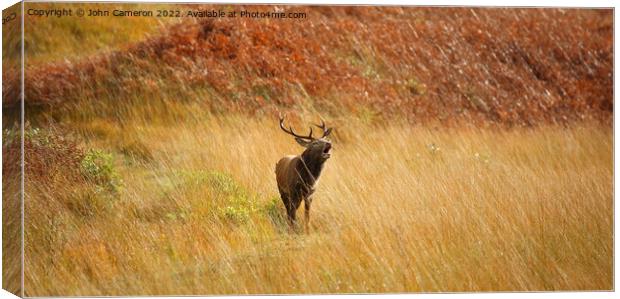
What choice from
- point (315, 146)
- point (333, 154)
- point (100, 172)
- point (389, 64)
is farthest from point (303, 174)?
point (389, 64)

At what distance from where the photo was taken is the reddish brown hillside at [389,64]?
8234 mm

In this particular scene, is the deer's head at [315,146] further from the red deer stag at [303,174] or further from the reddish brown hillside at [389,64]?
the reddish brown hillside at [389,64]

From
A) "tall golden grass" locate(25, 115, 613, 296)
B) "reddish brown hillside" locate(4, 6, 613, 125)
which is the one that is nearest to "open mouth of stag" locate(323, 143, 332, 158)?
"tall golden grass" locate(25, 115, 613, 296)

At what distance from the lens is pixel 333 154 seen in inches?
318

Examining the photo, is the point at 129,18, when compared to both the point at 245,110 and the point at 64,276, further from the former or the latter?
the point at 64,276

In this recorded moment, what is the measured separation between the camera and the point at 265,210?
7707 millimetres

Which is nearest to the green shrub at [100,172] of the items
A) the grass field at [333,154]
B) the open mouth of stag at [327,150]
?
the grass field at [333,154]

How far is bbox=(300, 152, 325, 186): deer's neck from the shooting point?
7.77 meters

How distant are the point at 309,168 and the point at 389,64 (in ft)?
5.85

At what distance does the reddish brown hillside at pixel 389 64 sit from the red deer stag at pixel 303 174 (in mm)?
785

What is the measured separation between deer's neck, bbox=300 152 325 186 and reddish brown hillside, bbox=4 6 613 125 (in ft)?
2.69

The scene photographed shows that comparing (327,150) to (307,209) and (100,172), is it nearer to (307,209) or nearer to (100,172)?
(307,209)

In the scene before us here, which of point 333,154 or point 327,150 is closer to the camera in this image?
point 327,150

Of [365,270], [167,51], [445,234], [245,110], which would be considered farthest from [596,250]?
[167,51]
